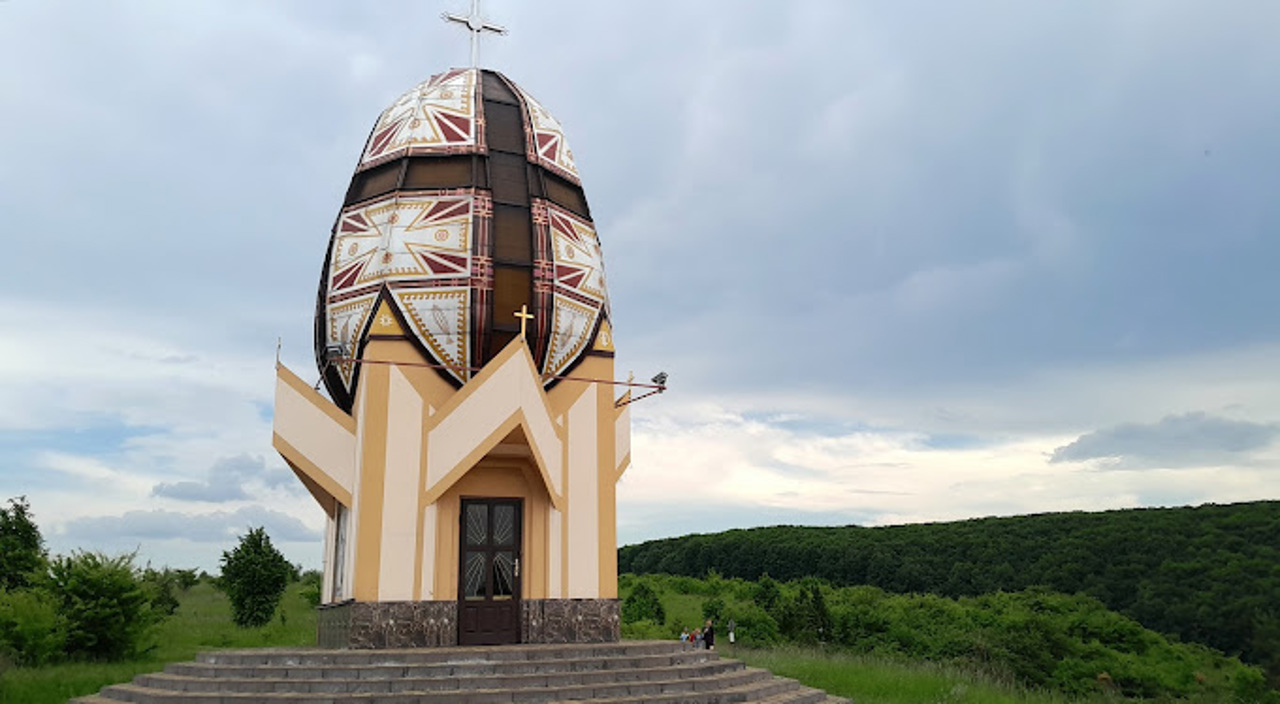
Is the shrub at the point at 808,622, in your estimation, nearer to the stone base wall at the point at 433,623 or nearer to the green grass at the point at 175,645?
the green grass at the point at 175,645

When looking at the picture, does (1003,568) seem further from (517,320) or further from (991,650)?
(517,320)

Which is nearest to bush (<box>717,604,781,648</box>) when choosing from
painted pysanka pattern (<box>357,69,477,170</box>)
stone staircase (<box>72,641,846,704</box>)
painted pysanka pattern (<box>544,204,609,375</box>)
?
painted pysanka pattern (<box>544,204,609,375</box>)

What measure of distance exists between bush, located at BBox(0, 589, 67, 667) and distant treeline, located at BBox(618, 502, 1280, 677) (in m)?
29.0

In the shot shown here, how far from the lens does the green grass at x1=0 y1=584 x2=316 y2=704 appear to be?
1513cm

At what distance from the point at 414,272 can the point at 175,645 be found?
1293 cm

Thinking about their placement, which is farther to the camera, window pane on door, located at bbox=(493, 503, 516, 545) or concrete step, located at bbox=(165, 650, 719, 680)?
window pane on door, located at bbox=(493, 503, 516, 545)

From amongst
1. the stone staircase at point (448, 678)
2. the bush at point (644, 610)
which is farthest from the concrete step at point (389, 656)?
the bush at point (644, 610)

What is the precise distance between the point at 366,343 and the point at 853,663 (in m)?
12.8

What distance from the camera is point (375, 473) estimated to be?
47.9 feet

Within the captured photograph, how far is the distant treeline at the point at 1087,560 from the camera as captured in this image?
33.8 meters

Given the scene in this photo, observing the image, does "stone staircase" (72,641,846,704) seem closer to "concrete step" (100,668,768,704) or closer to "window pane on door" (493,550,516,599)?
"concrete step" (100,668,768,704)

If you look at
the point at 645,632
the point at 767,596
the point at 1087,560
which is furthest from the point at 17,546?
the point at 1087,560

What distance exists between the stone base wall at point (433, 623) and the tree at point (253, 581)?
49.8 feet

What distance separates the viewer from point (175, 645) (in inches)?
894
